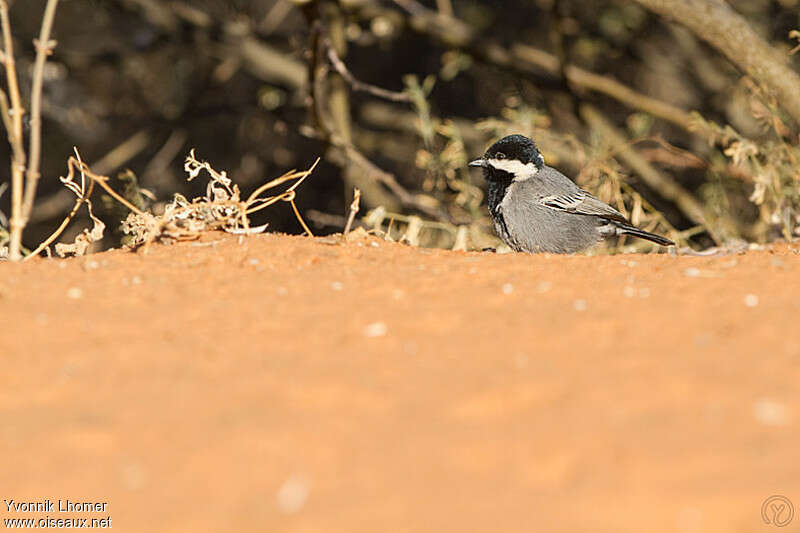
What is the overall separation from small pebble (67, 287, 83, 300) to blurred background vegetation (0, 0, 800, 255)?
2024 millimetres

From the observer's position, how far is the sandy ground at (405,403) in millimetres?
1946

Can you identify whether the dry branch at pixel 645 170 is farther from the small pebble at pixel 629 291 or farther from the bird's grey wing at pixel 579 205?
the small pebble at pixel 629 291

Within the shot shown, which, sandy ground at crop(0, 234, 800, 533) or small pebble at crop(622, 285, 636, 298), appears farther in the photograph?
small pebble at crop(622, 285, 636, 298)

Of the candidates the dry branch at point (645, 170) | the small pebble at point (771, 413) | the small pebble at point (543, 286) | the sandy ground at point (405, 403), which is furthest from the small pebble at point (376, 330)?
the dry branch at point (645, 170)

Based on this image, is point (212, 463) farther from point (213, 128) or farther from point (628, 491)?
point (213, 128)

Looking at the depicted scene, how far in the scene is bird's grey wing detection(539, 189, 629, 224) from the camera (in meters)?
5.70

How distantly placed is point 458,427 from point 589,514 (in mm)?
446

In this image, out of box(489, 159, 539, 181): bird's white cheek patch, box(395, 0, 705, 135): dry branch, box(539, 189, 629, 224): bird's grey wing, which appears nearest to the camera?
box(539, 189, 629, 224): bird's grey wing

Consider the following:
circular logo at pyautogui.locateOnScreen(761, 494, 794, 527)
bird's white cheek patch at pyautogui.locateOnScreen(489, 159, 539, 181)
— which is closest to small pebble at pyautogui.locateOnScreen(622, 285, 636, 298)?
circular logo at pyautogui.locateOnScreen(761, 494, 794, 527)

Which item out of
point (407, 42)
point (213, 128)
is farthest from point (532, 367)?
point (213, 128)

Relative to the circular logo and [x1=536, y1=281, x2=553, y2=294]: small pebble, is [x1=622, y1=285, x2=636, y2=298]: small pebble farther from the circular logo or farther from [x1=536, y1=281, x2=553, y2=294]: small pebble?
the circular logo

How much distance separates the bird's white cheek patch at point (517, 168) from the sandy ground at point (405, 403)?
239 centimetres

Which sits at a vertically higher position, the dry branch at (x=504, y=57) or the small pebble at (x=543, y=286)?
the dry branch at (x=504, y=57)

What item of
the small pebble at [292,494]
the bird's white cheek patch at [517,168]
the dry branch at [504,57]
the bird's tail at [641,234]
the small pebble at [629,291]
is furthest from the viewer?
the dry branch at [504,57]
